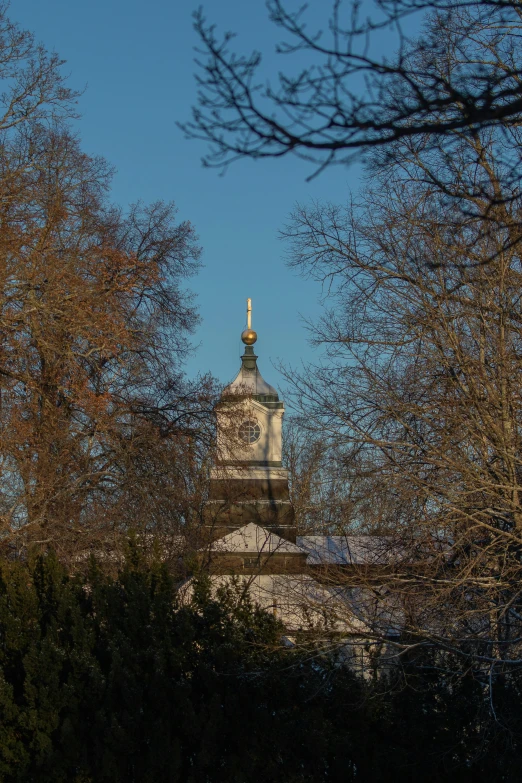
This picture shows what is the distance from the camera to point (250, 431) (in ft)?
89.7

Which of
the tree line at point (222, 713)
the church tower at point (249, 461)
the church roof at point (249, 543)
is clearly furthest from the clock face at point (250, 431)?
the tree line at point (222, 713)

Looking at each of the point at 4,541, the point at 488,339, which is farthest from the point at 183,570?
the point at 488,339

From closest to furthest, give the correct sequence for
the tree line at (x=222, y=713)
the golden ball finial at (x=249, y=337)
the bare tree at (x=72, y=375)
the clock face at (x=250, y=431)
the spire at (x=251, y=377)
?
the tree line at (x=222, y=713) < the bare tree at (x=72, y=375) < the clock face at (x=250, y=431) < the spire at (x=251, y=377) < the golden ball finial at (x=249, y=337)

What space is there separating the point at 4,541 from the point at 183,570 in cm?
394

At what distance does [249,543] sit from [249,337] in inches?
331

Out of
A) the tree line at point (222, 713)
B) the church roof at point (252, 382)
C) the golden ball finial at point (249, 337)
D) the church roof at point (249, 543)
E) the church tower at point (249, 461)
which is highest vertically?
the golden ball finial at point (249, 337)

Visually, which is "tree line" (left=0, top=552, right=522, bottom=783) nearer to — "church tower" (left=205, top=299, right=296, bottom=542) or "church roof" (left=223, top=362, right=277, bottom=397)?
"church tower" (left=205, top=299, right=296, bottom=542)

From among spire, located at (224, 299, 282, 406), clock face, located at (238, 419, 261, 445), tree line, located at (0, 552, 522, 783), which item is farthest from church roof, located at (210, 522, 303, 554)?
tree line, located at (0, 552, 522, 783)

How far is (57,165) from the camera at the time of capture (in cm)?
2027

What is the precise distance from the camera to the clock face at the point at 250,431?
2580cm

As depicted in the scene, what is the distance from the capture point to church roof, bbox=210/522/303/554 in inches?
885

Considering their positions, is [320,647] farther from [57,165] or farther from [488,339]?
[57,165]

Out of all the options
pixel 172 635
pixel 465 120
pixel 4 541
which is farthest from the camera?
pixel 4 541

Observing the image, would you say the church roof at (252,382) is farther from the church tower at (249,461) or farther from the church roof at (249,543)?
the church roof at (249,543)
